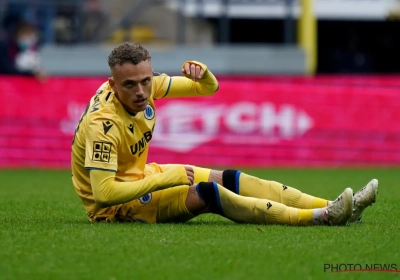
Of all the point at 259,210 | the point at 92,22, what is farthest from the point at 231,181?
the point at 92,22

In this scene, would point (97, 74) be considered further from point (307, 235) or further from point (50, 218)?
point (307, 235)

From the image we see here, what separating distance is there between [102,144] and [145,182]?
1.44 ft

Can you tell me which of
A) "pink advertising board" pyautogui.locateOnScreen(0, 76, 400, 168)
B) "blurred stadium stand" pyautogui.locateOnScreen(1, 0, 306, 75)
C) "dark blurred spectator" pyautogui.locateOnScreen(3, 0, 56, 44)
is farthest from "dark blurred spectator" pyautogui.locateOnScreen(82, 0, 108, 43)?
"pink advertising board" pyautogui.locateOnScreen(0, 76, 400, 168)

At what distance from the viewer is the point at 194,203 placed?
7.19 m

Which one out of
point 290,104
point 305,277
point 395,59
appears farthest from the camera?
point 395,59

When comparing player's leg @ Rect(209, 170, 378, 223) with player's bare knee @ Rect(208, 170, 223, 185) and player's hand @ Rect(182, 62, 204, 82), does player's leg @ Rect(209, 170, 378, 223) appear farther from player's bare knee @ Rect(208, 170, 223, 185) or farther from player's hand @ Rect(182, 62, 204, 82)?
player's hand @ Rect(182, 62, 204, 82)

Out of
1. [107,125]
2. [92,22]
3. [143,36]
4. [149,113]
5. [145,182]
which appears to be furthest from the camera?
[143,36]

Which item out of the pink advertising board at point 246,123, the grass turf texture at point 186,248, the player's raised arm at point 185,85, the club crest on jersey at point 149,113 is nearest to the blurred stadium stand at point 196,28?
the pink advertising board at point 246,123

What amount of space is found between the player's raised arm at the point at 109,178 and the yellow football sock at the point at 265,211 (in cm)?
40

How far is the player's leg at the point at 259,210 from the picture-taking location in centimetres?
710

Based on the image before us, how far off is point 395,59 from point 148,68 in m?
20.0

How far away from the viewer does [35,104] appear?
17234mm

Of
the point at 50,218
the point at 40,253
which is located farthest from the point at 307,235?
the point at 50,218

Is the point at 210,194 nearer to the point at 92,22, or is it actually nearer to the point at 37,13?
the point at 92,22
